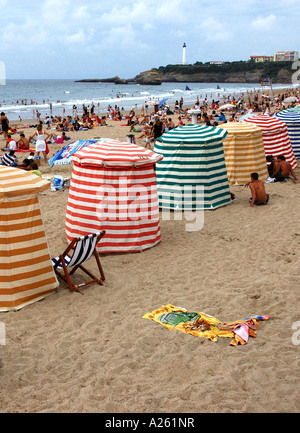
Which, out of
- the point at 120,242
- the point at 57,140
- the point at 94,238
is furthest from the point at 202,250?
the point at 57,140

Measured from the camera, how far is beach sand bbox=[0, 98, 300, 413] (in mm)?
3553

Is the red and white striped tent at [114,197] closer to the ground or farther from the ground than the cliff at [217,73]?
closer to the ground

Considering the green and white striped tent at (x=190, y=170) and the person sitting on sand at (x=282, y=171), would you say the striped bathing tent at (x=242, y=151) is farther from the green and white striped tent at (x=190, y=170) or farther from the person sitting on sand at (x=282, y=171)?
the green and white striped tent at (x=190, y=170)

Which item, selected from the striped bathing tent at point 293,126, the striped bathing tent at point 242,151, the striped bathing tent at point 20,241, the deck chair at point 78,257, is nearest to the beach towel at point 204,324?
the deck chair at point 78,257

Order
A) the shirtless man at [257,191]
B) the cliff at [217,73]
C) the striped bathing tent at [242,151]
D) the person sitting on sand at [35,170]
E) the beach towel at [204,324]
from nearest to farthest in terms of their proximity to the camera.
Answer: the beach towel at [204,324]
the shirtless man at [257,191]
the person sitting on sand at [35,170]
the striped bathing tent at [242,151]
the cliff at [217,73]

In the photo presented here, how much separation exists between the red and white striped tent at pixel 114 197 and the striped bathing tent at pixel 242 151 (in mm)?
3826

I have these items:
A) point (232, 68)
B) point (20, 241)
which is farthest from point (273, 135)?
point (232, 68)

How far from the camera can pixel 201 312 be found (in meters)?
4.93

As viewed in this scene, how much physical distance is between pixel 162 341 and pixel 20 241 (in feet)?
6.56

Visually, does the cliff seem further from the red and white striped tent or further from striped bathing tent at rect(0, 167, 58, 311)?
striped bathing tent at rect(0, 167, 58, 311)

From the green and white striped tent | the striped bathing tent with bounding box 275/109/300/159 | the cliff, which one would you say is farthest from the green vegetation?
the green and white striped tent

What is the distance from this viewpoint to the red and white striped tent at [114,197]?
6715 millimetres

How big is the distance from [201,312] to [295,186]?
654 centimetres

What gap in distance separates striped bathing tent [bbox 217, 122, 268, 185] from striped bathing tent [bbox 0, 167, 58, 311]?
20.0 feet
